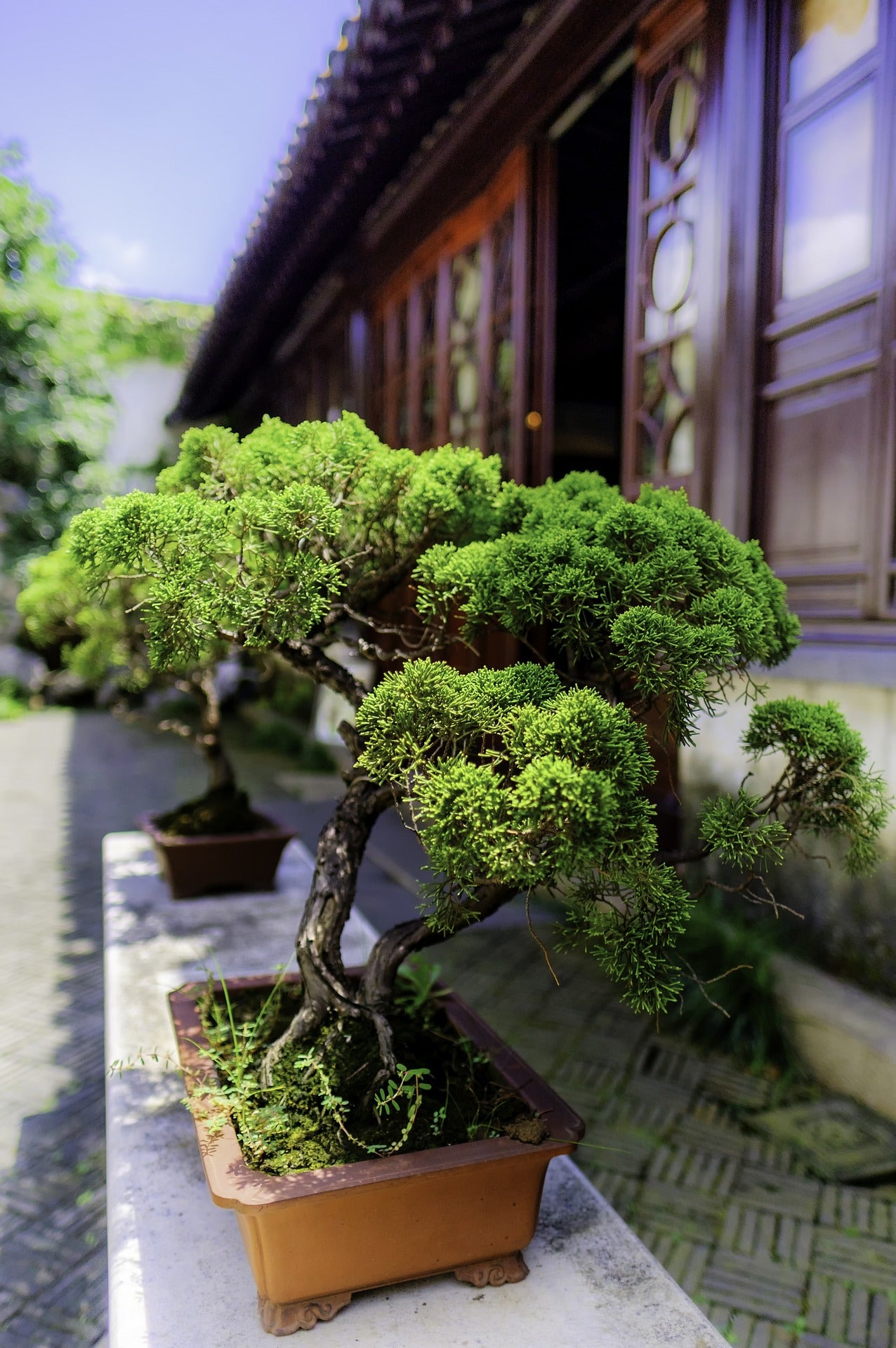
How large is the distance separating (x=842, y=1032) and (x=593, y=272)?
615 centimetres

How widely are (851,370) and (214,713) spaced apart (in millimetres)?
3366

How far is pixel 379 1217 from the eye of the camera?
1633 millimetres

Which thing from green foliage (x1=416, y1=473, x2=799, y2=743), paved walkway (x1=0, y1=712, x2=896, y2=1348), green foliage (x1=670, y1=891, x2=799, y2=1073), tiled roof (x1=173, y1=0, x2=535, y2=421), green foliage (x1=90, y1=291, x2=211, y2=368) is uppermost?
green foliage (x1=90, y1=291, x2=211, y2=368)

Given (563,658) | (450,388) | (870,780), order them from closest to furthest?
(870,780), (563,658), (450,388)

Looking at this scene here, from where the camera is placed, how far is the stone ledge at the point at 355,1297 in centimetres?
162

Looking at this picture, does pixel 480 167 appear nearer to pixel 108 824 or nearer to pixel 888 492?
pixel 888 492

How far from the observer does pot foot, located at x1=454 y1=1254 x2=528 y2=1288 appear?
176cm

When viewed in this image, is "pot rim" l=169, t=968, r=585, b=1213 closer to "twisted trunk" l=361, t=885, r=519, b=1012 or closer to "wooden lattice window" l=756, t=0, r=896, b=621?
"twisted trunk" l=361, t=885, r=519, b=1012

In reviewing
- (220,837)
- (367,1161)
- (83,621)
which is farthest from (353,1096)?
(83,621)

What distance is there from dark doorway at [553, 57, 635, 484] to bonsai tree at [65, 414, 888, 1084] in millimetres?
2756

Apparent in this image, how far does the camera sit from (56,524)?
14.1 metres

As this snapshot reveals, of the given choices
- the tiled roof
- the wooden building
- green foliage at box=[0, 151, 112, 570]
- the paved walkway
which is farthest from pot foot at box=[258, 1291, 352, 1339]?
green foliage at box=[0, 151, 112, 570]

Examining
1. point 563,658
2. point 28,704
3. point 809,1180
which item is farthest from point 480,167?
point 28,704

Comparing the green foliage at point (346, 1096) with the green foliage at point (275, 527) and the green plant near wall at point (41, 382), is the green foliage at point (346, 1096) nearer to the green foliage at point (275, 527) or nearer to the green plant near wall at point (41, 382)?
the green foliage at point (275, 527)
